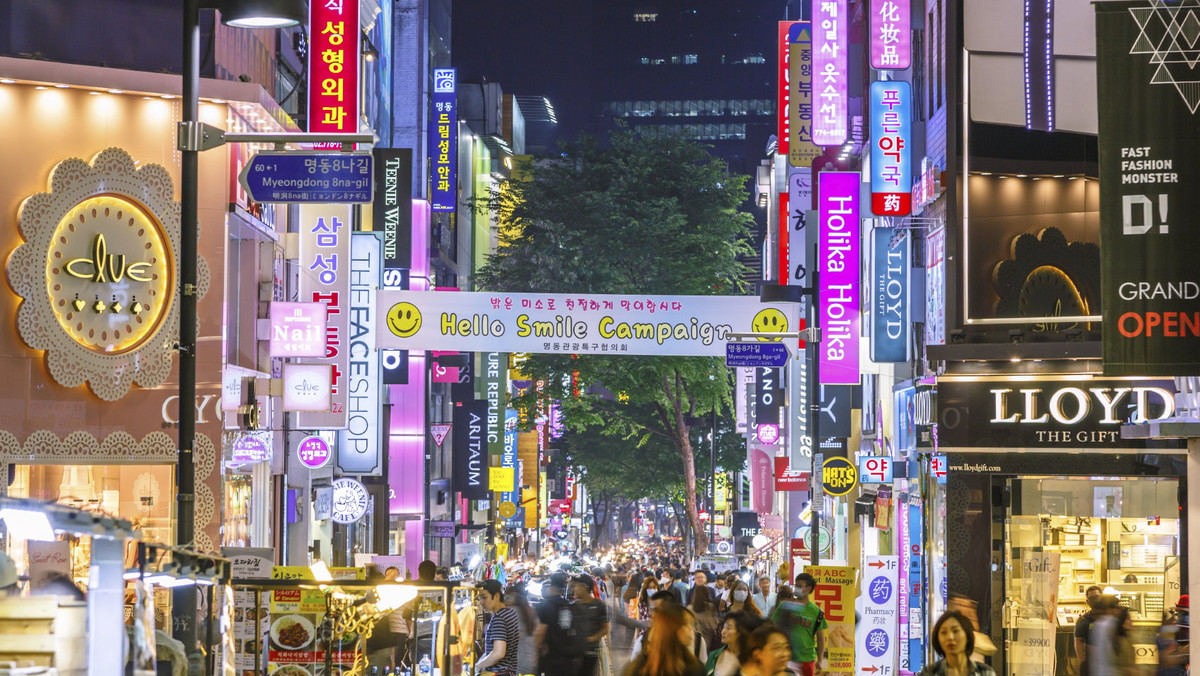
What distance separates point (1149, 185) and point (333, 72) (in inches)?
640

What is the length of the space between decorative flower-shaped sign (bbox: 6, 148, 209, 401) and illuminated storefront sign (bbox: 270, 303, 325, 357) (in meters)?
4.63

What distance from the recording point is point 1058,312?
18.2 m

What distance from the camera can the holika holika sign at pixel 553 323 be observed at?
26781mm

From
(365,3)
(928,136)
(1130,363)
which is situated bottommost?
(1130,363)

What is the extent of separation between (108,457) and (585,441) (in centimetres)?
4769

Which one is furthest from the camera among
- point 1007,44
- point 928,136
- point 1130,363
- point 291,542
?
point 291,542

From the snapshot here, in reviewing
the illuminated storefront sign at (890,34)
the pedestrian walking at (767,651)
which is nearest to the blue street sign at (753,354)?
the illuminated storefront sign at (890,34)

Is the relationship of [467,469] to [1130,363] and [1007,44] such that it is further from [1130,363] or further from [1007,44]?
[1130,363]

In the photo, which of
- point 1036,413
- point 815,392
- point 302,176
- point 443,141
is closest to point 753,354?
point 815,392

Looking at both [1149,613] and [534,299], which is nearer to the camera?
[1149,613]

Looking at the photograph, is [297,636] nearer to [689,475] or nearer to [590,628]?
[590,628]

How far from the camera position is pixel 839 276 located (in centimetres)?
2714

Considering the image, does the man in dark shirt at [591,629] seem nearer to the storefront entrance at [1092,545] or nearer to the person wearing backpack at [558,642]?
the person wearing backpack at [558,642]

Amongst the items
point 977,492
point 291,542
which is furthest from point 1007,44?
point 291,542
